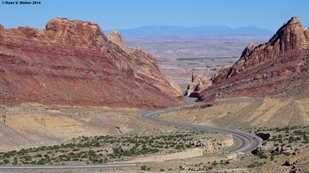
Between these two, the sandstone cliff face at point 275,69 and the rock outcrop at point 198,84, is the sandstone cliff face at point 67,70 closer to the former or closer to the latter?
the sandstone cliff face at point 275,69

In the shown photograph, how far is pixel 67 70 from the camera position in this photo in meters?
104

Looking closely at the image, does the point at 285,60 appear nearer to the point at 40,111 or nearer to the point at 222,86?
the point at 222,86

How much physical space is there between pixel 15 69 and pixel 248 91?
4057 centimetres

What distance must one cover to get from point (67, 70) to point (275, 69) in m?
35.2

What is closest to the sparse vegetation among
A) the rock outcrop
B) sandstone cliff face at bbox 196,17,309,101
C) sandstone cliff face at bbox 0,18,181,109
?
sandstone cliff face at bbox 0,18,181,109

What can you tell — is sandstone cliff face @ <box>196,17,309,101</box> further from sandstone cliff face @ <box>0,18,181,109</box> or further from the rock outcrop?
the rock outcrop

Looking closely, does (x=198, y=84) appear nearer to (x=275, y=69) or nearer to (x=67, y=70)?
(x=275, y=69)

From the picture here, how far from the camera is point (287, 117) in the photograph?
8344 centimetres

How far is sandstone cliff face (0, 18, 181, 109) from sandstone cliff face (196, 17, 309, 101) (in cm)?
1206

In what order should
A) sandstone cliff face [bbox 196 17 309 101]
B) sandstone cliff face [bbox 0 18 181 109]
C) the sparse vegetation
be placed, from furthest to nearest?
sandstone cliff face [bbox 196 17 309 101]
sandstone cliff face [bbox 0 18 181 109]
the sparse vegetation

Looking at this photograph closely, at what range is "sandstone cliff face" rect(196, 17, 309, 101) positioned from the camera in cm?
10881

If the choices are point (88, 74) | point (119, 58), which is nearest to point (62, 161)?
point (88, 74)

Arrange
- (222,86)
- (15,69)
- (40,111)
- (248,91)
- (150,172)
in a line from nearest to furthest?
(150,172) < (40,111) < (15,69) < (248,91) < (222,86)

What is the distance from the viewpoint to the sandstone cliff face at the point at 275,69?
10881 cm
